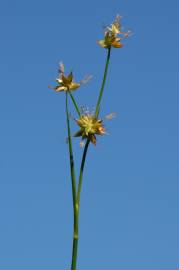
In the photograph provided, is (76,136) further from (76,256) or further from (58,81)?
(76,256)

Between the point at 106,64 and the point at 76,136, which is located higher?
the point at 106,64

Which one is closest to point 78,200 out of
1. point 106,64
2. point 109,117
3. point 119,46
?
point 109,117

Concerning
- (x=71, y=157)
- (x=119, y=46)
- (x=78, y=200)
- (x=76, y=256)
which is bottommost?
(x=76, y=256)

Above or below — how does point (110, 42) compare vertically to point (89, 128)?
above

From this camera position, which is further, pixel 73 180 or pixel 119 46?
pixel 119 46

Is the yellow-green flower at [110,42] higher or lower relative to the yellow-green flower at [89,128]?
higher

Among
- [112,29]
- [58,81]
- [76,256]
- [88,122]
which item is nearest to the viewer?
[76,256]

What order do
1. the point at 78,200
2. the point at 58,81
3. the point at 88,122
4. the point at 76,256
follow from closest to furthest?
the point at 76,256 → the point at 78,200 → the point at 88,122 → the point at 58,81

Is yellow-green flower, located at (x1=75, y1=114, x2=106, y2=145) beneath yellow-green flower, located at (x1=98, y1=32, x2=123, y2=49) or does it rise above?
beneath
